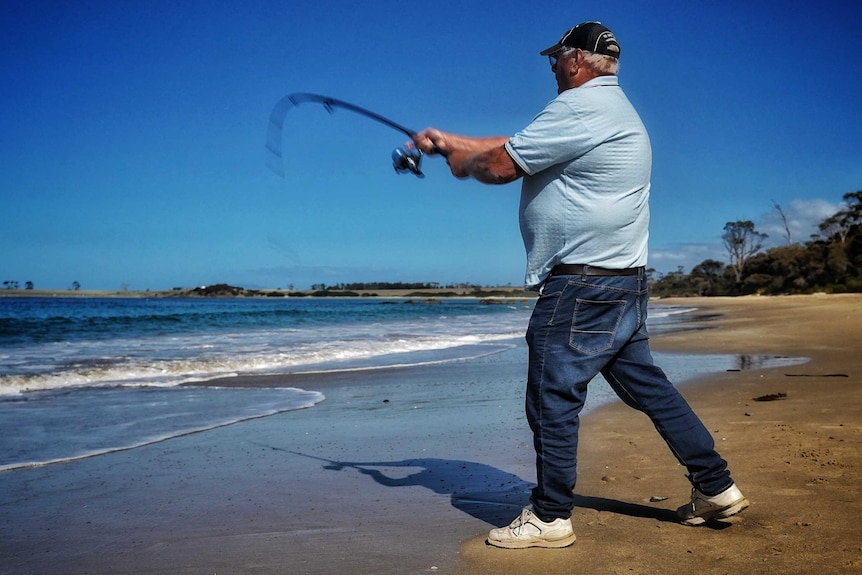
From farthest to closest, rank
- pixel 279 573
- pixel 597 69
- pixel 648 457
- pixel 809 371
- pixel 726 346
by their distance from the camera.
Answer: pixel 726 346 < pixel 809 371 < pixel 648 457 < pixel 597 69 < pixel 279 573

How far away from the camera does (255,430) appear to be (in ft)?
17.4

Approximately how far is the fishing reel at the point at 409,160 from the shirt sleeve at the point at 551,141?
0.63 m

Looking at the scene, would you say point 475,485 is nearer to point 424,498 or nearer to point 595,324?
point 424,498

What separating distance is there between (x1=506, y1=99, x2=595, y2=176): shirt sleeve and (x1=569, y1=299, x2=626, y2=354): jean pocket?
50 centimetres

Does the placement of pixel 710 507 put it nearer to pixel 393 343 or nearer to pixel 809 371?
pixel 809 371

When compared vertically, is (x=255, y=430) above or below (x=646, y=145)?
below

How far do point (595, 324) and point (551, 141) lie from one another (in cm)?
65

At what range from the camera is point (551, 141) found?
2441 mm

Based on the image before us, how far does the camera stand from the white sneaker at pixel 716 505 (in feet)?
8.79

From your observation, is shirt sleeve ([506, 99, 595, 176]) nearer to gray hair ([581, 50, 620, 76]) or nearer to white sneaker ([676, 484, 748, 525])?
gray hair ([581, 50, 620, 76])

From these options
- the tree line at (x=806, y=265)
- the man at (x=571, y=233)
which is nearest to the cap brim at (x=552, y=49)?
the man at (x=571, y=233)

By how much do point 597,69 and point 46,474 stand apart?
3587mm

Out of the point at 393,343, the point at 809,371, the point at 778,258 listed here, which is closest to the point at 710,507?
the point at 809,371

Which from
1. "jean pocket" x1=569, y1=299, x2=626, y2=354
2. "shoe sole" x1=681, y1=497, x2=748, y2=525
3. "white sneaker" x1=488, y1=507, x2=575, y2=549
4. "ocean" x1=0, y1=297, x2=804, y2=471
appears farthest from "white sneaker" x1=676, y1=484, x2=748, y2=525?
"ocean" x1=0, y1=297, x2=804, y2=471
